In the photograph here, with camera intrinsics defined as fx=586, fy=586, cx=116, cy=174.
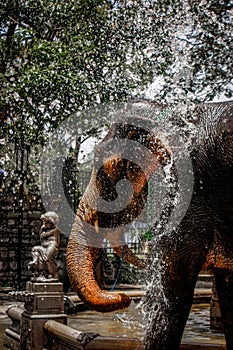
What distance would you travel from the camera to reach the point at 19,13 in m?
13.9

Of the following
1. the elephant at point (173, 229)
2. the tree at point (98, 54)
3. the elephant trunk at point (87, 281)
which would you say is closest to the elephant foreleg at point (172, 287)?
the elephant at point (173, 229)

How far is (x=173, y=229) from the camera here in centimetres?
287

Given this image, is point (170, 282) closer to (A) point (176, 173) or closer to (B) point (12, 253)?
(A) point (176, 173)

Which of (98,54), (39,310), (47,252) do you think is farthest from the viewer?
(98,54)

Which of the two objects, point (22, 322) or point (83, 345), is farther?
point (22, 322)

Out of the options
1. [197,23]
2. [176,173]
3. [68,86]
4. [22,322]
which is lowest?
[22,322]

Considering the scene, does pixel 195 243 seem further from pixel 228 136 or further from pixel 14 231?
pixel 14 231

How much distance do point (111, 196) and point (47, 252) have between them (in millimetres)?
4706

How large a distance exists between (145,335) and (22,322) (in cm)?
393

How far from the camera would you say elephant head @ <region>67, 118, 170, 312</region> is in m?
2.87

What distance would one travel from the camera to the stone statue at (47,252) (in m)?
7.10

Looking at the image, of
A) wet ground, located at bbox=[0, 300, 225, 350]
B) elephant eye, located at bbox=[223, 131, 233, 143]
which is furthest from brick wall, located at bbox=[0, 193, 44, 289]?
elephant eye, located at bbox=[223, 131, 233, 143]

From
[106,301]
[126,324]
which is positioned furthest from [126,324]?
[106,301]

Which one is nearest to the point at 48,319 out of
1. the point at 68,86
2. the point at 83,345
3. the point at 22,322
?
the point at 22,322
